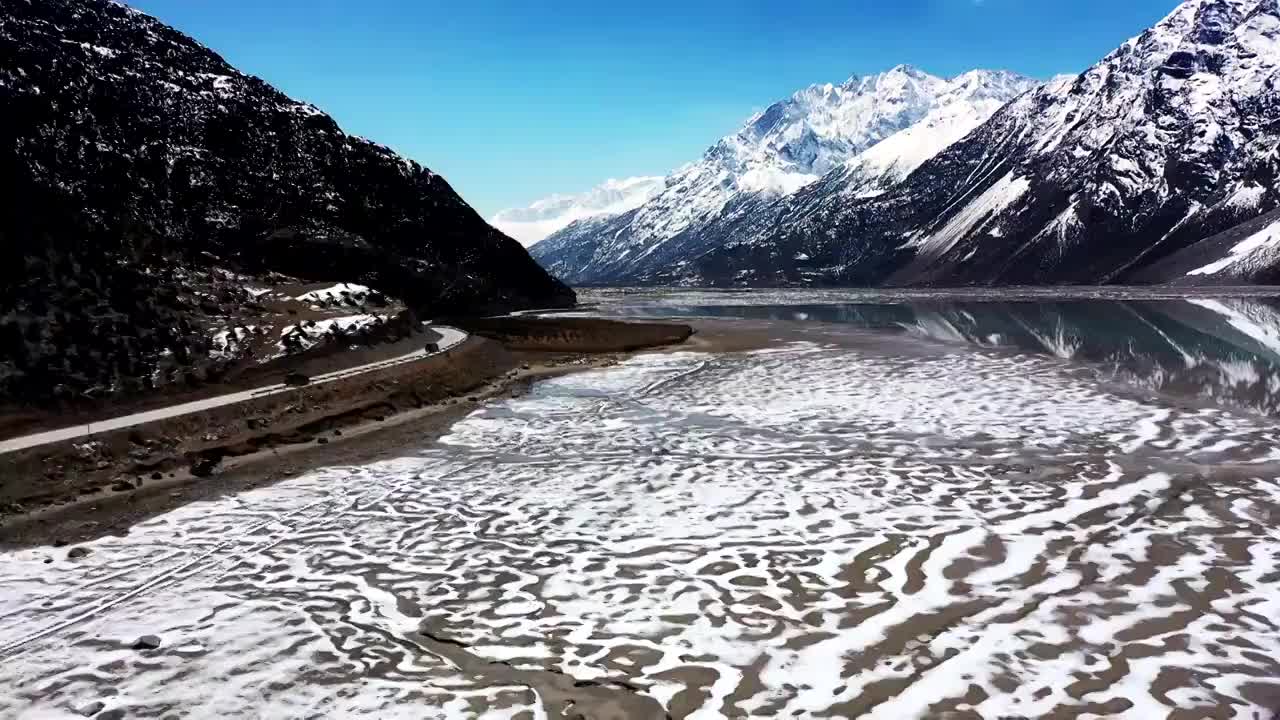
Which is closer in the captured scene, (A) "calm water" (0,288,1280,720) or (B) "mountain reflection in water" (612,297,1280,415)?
(A) "calm water" (0,288,1280,720)

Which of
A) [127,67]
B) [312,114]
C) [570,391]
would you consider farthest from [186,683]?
[312,114]

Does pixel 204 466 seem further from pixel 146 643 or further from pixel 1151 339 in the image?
pixel 1151 339

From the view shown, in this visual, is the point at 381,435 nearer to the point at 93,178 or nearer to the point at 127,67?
the point at 93,178

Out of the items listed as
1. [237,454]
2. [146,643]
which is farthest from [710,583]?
[237,454]

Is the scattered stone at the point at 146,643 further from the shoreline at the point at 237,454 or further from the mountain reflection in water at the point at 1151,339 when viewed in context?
the mountain reflection in water at the point at 1151,339

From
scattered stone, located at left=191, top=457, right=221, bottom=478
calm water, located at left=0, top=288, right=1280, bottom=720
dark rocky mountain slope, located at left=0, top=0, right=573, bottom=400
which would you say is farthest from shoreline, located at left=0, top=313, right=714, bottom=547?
dark rocky mountain slope, located at left=0, top=0, right=573, bottom=400

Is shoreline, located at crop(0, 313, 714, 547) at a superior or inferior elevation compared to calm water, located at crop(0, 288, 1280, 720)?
superior

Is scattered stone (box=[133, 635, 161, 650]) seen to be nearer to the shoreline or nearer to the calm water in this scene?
the calm water
